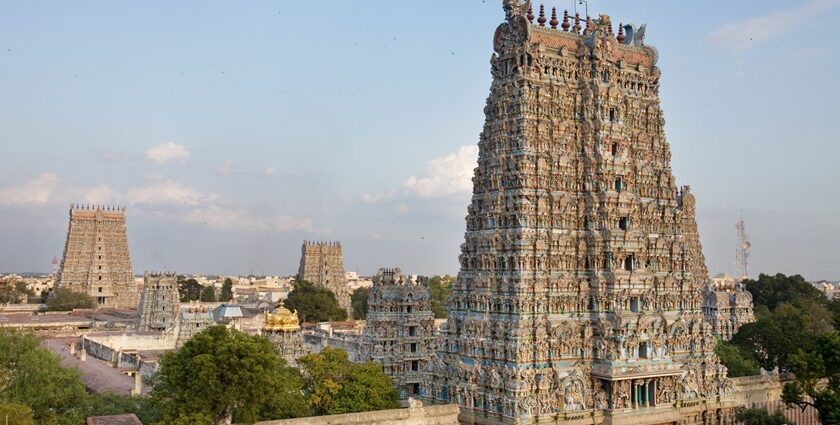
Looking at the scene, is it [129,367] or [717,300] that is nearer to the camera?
[129,367]

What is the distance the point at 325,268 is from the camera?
10094cm

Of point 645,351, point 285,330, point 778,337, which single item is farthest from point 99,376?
point 778,337

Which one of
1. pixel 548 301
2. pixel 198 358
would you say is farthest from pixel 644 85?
pixel 198 358

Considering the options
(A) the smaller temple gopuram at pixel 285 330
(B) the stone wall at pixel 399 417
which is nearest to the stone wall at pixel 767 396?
(B) the stone wall at pixel 399 417

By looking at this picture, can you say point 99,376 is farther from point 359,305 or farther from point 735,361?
point 359,305

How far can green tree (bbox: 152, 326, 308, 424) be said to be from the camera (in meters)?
24.3

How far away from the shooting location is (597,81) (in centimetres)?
3153

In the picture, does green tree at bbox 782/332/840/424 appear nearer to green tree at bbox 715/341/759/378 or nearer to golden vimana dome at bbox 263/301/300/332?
green tree at bbox 715/341/759/378

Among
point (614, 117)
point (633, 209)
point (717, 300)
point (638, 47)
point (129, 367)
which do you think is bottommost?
point (129, 367)

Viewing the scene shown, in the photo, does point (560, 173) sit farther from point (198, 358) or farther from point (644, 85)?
point (198, 358)

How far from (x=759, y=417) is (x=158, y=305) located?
4969 cm

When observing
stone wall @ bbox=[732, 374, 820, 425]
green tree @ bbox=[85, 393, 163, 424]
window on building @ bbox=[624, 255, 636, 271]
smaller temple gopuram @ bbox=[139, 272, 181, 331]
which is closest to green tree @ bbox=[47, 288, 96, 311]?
smaller temple gopuram @ bbox=[139, 272, 181, 331]

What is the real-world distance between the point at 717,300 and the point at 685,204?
277 inches

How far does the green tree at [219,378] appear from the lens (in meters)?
24.3
